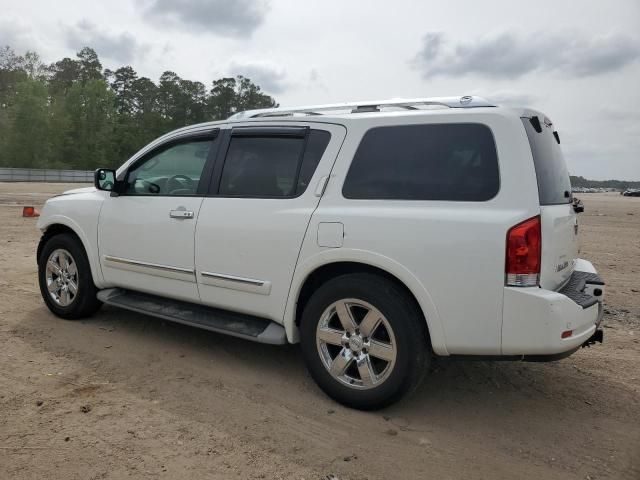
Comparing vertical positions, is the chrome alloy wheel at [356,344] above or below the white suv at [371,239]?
below

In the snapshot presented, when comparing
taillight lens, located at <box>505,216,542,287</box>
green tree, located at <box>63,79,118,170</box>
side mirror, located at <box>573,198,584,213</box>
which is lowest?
taillight lens, located at <box>505,216,542,287</box>

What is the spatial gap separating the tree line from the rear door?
4300cm

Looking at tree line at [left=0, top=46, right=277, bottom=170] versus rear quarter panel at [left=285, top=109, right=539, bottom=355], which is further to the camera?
tree line at [left=0, top=46, right=277, bottom=170]

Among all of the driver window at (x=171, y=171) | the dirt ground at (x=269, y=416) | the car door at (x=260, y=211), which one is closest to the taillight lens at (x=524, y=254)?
the dirt ground at (x=269, y=416)

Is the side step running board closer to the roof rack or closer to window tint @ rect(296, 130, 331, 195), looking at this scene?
window tint @ rect(296, 130, 331, 195)

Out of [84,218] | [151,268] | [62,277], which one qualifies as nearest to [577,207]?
[151,268]

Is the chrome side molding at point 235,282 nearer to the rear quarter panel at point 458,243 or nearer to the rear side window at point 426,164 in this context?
the rear quarter panel at point 458,243

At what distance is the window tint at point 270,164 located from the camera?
3.59 meters

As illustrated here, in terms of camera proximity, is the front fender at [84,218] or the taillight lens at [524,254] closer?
the taillight lens at [524,254]

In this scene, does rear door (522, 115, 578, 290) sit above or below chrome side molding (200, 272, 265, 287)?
above

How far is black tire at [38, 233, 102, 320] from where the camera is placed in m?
4.82

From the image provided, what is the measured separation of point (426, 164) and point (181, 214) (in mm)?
1986

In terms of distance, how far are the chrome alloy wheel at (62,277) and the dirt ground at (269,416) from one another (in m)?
0.35

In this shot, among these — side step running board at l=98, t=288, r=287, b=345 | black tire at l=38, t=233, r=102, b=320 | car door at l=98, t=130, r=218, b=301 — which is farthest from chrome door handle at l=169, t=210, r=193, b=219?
black tire at l=38, t=233, r=102, b=320
